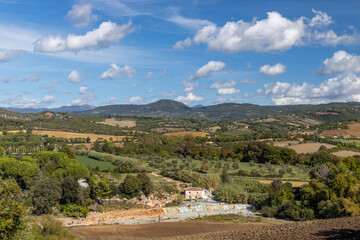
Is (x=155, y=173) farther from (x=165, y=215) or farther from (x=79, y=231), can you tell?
(x=79, y=231)

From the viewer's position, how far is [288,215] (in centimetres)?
4428

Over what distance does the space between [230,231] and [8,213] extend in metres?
19.8

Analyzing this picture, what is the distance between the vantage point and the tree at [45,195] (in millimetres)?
45094

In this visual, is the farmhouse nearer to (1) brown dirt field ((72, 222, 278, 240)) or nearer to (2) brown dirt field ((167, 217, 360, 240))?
(1) brown dirt field ((72, 222, 278, 240))

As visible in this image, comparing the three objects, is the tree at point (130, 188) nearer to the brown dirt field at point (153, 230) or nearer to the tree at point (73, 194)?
the tree at point (73, 194)

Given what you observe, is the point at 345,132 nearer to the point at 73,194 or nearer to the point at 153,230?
the point at 153,230

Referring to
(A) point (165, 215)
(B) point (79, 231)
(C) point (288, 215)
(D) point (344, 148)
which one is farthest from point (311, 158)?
(B) point (79, 231)

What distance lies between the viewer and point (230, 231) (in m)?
33.4

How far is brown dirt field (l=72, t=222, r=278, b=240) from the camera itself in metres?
36.5

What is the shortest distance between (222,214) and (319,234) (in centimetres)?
1928

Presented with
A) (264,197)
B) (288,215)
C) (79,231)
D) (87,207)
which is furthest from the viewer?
(264,197)

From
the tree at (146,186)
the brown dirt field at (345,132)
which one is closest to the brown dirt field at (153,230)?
the tree at (146,186)

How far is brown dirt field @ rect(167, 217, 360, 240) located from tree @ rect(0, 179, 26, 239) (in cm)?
1434

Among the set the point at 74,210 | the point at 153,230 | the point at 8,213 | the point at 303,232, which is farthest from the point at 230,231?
the point at 74,210
